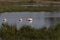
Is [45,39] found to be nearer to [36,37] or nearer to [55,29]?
[36,37]

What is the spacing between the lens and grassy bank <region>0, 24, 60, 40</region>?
12.4m

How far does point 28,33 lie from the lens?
1272 cm

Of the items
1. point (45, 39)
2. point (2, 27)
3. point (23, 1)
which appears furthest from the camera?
point (23, 1)

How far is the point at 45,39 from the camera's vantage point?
12.2m

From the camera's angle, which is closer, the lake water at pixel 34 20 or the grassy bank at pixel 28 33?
the grassy bank at pixel 28 33

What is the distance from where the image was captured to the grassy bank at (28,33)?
12445 mm

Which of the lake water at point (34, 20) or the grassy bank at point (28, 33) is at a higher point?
the grassy bank at point (28, 33)

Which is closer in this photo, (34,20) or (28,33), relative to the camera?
(28,33)

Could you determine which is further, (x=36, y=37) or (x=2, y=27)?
(x=2, y=27)

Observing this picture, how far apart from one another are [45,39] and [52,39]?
1.10ft

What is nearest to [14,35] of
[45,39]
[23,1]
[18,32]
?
[18,32]

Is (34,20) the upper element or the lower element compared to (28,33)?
lower

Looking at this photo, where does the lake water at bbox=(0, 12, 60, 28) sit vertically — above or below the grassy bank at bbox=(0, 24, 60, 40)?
below

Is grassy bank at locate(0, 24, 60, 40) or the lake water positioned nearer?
grassy bank at locate(0, 24, 60, 40)
